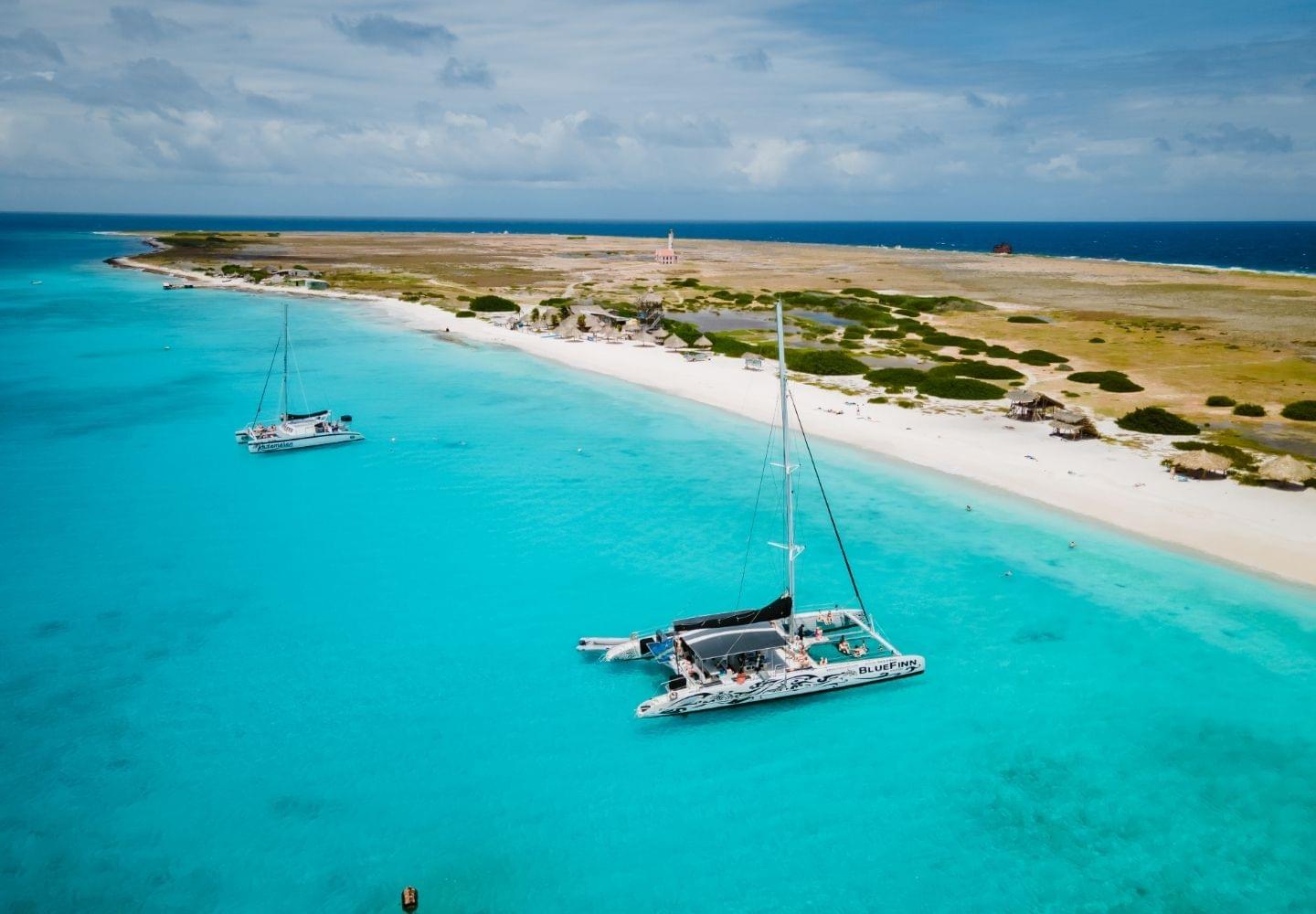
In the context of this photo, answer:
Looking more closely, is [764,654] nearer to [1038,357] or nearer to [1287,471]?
[1287,471]

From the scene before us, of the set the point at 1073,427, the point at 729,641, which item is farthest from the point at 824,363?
the point at 729,641

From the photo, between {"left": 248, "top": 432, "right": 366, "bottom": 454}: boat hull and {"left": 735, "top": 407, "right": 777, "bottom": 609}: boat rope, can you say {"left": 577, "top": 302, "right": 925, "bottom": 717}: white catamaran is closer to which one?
{"left": 735, "top": 407, "right": 777, "bottom": 609}: boat rope

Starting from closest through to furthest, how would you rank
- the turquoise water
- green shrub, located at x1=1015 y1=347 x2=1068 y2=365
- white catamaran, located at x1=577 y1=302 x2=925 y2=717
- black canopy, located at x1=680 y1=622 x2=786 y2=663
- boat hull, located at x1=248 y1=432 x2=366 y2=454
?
the turquoise water, white catamaran, located at x1=577 y1=302 x2=925 y2=717, black canopy, located at x1=680 y1=622 x2=786 y2=663, boat hull, located at x1=248 y1=432 x2=366 y2=454, green shrub, located at x1=1015 y1=347 x2=1068 y2=365

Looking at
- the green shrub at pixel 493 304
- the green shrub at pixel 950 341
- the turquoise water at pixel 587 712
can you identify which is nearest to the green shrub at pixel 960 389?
the turquoise water at pixel 587 712

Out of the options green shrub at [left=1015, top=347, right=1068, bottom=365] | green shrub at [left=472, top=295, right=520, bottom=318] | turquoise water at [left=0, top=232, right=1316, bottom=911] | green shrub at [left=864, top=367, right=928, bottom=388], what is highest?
green shrub at [left=472, top=295, right=520, bottom=318]

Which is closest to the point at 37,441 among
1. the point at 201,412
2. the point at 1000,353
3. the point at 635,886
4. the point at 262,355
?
the point at 201,412

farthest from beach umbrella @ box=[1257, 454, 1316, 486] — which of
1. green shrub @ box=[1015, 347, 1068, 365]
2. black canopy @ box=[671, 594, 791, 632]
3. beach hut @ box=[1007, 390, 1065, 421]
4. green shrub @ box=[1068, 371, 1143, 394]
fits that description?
green shrub @ box=[1015, 347, 1068, 365]
